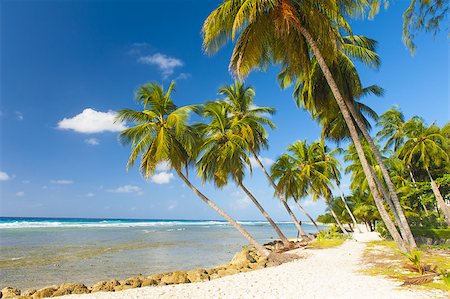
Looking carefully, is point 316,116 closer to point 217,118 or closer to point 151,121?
point 217,118

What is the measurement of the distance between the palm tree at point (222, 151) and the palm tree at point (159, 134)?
1878mm

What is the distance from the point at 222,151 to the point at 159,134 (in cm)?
381

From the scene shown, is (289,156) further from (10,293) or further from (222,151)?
(10,293)

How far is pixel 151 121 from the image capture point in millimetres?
13883

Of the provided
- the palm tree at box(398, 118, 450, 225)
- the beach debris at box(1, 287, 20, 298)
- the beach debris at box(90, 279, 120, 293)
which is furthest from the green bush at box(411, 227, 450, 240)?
the beach debris at box(1, 287, 20, 298)

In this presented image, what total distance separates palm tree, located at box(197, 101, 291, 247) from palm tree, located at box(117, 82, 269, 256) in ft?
6.16

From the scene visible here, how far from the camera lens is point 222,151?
15.5 m

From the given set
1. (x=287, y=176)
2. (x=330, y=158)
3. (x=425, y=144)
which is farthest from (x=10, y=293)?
(x=425, y=144)

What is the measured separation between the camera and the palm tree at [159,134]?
13.2 metres

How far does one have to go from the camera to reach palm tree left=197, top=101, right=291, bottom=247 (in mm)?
15609

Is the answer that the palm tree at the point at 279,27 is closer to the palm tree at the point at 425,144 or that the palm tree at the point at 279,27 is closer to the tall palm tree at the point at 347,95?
the tall palm tree at the point at 347,95

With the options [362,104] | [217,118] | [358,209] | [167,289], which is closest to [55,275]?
[167,289]

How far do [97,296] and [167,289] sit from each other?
167 cm

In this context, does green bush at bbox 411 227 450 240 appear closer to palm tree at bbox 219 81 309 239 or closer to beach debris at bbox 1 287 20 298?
palm tree at bbox 219 81 309 239
